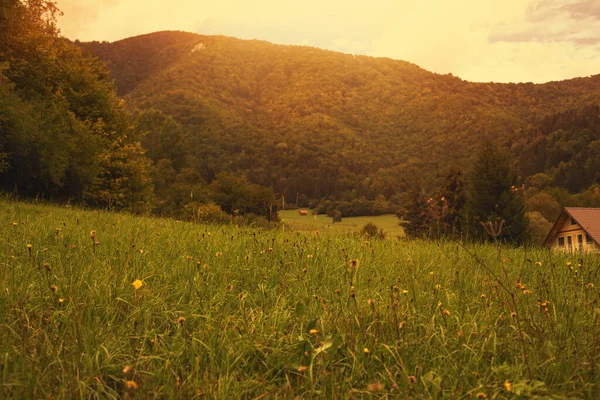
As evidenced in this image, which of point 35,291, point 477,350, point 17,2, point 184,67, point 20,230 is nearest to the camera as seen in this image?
point 477,350

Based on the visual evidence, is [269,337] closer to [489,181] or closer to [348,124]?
[489,181]

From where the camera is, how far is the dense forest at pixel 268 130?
2078 cm

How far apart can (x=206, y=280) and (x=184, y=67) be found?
152 metres

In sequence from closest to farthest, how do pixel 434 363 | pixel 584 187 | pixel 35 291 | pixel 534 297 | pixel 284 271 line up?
1. pixel 434 363
2. pixel 35 291
3. pixel 534 297
4. pixel 284 271
5. pixel 584 187

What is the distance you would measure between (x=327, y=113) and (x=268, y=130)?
23.0 metres

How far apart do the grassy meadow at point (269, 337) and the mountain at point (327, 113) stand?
2659 inches

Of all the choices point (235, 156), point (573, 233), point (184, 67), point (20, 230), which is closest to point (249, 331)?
point (20, 230)

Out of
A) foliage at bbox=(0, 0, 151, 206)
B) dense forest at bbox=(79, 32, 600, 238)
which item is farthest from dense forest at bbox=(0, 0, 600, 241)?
dense forest at bbox=(79, 32, 600, 238)

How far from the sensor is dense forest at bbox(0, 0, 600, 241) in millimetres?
20781

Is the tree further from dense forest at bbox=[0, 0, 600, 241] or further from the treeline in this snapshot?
the treeline

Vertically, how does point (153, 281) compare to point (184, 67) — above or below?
below

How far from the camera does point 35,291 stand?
3.38 m

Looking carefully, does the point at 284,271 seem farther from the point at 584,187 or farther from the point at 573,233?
the point at 584,187

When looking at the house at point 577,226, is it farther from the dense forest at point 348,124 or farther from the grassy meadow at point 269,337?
the grassy meadow at point 269,337
